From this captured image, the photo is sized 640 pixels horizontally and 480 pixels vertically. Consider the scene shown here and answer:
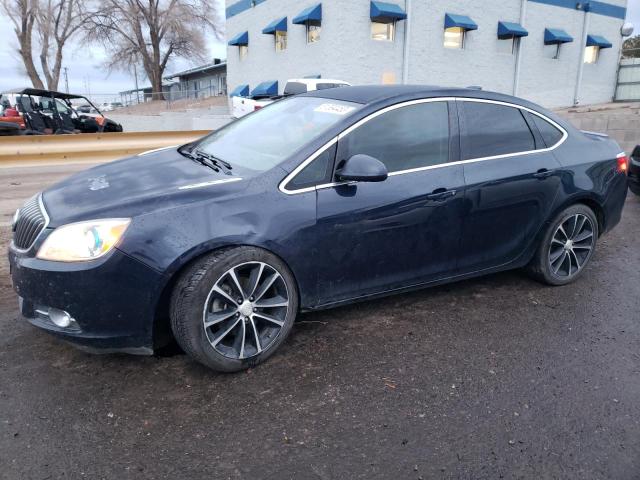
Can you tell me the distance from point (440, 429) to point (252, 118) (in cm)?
275

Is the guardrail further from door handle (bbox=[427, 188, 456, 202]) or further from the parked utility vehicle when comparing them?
door handle (bbox=[427, 188, 456, 202])

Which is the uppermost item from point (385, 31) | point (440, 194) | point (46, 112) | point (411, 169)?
point (385, 31)

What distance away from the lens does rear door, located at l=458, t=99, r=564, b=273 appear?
12.0 feet

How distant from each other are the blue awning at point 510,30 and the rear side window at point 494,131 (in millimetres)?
20545

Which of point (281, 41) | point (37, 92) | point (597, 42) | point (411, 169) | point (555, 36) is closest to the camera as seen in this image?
point (411, 169)

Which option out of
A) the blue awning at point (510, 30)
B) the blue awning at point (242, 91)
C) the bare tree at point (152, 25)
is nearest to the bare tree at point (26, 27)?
the bare tree at point (152, 25)

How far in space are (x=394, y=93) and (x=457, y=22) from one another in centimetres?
1913

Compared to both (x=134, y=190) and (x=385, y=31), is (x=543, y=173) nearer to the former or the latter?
(x=134, y=190)

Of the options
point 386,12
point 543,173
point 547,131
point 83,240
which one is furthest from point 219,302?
point 386,12

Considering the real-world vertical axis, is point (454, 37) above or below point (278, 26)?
below

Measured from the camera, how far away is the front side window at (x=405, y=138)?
329cm

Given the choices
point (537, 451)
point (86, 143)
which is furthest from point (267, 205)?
point (86, 143)

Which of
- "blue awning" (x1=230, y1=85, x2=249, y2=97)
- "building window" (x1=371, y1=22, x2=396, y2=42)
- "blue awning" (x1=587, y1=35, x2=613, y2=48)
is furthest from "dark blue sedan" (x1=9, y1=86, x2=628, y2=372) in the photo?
"blue awning" (x1=587, y1=35, x2=613, y2=48)

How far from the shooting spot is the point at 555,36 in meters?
23.5
